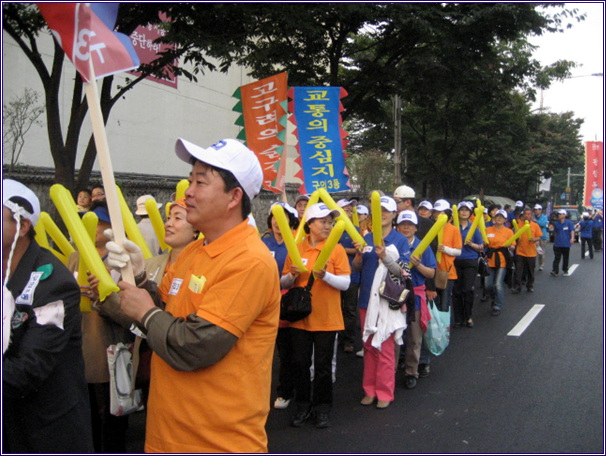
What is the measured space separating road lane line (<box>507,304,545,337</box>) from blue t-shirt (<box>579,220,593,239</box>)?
10.3 metres

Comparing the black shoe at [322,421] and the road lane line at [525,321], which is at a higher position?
the black shoe at [322,421]

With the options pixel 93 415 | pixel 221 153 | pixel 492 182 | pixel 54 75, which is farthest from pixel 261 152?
pixel 492 182

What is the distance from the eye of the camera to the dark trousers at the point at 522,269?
12.2 metres

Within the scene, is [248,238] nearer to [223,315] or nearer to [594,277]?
[223,315]

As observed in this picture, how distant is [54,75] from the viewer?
6.30 metres

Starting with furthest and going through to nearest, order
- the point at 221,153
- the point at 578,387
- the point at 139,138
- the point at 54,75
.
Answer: the point at 139,138 < the point at 54,75 < the point at 578,387 < the point at 221,153

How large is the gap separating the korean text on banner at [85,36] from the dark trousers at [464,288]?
7.31m

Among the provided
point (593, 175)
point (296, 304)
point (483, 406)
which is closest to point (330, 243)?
point (296, 304)

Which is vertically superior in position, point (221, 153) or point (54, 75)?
point (54, 75)

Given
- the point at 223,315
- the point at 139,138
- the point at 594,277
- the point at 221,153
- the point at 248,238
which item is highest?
the point at 139,138

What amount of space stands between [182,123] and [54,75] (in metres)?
9.83

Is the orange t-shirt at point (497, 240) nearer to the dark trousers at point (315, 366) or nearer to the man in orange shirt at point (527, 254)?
the man in orange shirt at point (527, 254)

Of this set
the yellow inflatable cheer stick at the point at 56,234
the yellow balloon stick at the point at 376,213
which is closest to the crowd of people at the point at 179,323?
the yellow inflatable cheer stick at the point at 56,234

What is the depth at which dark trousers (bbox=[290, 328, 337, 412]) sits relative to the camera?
15.9 feet
